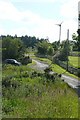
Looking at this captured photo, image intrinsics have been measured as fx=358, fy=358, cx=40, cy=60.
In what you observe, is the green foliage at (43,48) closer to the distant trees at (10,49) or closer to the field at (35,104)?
the distant trees at (10,49)

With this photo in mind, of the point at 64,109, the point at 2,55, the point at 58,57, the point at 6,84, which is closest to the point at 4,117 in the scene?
the point at 64,109

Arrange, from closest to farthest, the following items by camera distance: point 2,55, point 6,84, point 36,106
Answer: point 36,106
point 6,84
point 2,55

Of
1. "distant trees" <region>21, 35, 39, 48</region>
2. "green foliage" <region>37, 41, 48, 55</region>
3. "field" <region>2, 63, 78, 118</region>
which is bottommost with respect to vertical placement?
"field" <region>2, 63, 78, 118</region>

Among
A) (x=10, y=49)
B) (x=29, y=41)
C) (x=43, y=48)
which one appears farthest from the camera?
(x=29, y=41)

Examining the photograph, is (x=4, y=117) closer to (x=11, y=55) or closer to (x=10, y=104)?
(x=10, y=104)

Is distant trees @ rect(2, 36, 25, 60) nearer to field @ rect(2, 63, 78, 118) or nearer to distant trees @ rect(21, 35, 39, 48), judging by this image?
field @ rect(2, 63, 78, 118)

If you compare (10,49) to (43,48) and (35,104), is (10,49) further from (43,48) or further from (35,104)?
(35,104)

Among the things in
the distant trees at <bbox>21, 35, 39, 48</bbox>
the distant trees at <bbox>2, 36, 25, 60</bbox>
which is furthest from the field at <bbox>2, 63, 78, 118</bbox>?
the distant trees at <bbox>21, 35, 39, 48</bbox>

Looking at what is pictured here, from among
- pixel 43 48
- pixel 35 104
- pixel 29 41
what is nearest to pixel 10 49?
pixel 43 48

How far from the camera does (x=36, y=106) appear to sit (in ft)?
49.6

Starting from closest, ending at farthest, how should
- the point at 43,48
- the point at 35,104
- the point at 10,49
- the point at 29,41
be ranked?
the point at 35,104 → the point at 10,49 → the point at 43,48 → the point at 29,41

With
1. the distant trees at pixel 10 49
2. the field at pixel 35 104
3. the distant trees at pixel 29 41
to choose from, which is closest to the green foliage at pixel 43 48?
the distant trees at pixel 10 49

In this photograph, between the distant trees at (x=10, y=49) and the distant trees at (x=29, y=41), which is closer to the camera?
the distant trees at (x=10, y=49)

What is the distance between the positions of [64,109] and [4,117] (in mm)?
3484
